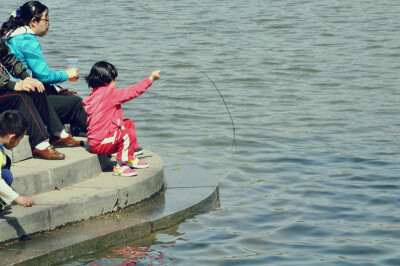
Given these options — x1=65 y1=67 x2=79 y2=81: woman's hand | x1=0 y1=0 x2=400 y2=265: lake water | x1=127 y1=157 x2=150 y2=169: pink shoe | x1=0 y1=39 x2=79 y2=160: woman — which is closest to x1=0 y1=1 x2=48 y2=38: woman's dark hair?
x1=0 y1=39 x2=79 y2=160: woman

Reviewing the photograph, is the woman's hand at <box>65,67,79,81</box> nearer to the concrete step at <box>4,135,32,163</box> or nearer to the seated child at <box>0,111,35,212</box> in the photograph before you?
the concrete step at <box>4,135,32,163</box>

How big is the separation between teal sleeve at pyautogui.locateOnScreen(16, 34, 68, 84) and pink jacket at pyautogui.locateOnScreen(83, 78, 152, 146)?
18.3 inches

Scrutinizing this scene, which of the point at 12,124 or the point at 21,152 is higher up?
the point at 12,124

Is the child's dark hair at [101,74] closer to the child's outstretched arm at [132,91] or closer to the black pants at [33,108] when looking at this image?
the child's outstretched arm at [132,91]

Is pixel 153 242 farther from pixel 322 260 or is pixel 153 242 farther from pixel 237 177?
pixel 237 177

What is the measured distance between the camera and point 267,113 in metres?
11.9

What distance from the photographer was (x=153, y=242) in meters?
6.21

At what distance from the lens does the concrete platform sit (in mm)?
5542

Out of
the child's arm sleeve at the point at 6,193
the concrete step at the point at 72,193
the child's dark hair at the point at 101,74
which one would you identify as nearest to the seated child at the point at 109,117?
the child's dark hair at the point at 101,74

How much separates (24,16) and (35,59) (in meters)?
0.41

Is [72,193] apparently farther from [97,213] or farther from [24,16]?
[24,16]

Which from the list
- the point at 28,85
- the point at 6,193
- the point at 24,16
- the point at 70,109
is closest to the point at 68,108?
→ the point at 70,109

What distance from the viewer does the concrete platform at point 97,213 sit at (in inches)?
218

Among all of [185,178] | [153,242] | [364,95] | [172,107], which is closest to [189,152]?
[185,178]
